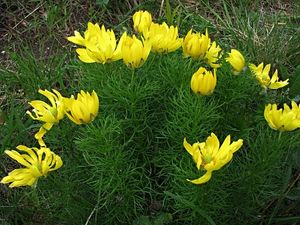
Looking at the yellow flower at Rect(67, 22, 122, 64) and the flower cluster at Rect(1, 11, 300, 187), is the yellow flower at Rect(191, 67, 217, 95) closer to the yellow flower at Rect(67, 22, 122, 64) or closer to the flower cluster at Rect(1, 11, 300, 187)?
the flower cluster at Rect(1, 11, 300, 187)

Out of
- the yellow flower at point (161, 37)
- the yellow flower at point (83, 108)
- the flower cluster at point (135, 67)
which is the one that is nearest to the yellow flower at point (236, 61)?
the flower cluster at point (135, 67)

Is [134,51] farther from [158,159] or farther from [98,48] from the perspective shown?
[158,159]

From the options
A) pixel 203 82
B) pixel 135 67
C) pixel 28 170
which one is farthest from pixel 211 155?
→ pixel 28 170

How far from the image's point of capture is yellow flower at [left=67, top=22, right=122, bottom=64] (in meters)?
1.38

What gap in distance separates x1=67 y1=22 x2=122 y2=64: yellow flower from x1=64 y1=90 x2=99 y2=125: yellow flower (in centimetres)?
13

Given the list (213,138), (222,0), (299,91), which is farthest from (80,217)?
(222,0)

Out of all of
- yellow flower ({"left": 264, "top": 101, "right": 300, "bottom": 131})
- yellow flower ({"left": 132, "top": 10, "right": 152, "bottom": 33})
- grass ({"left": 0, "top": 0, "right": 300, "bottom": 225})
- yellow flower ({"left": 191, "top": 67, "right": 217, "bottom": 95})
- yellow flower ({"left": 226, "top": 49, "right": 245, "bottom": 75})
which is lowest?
grass ({"left": 0, "top": 0, "right": 300, "bottom": 225})

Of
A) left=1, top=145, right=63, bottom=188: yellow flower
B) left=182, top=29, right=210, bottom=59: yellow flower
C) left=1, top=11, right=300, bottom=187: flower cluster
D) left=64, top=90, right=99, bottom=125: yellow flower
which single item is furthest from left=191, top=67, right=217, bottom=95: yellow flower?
left=1, top=145, right=63, bottom=188: yellow flower

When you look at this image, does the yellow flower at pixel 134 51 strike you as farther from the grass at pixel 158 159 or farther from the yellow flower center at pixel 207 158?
the yellow flower center at pixel 207 158

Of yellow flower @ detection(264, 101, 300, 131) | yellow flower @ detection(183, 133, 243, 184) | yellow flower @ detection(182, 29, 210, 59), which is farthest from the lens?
yellow flower @ detection(182, 29, 210, 59)

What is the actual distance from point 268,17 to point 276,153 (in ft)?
3.97

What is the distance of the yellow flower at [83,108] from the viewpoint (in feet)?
4.20

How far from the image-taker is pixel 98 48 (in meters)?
1.39

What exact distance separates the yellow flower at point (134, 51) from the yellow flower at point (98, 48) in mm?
48
